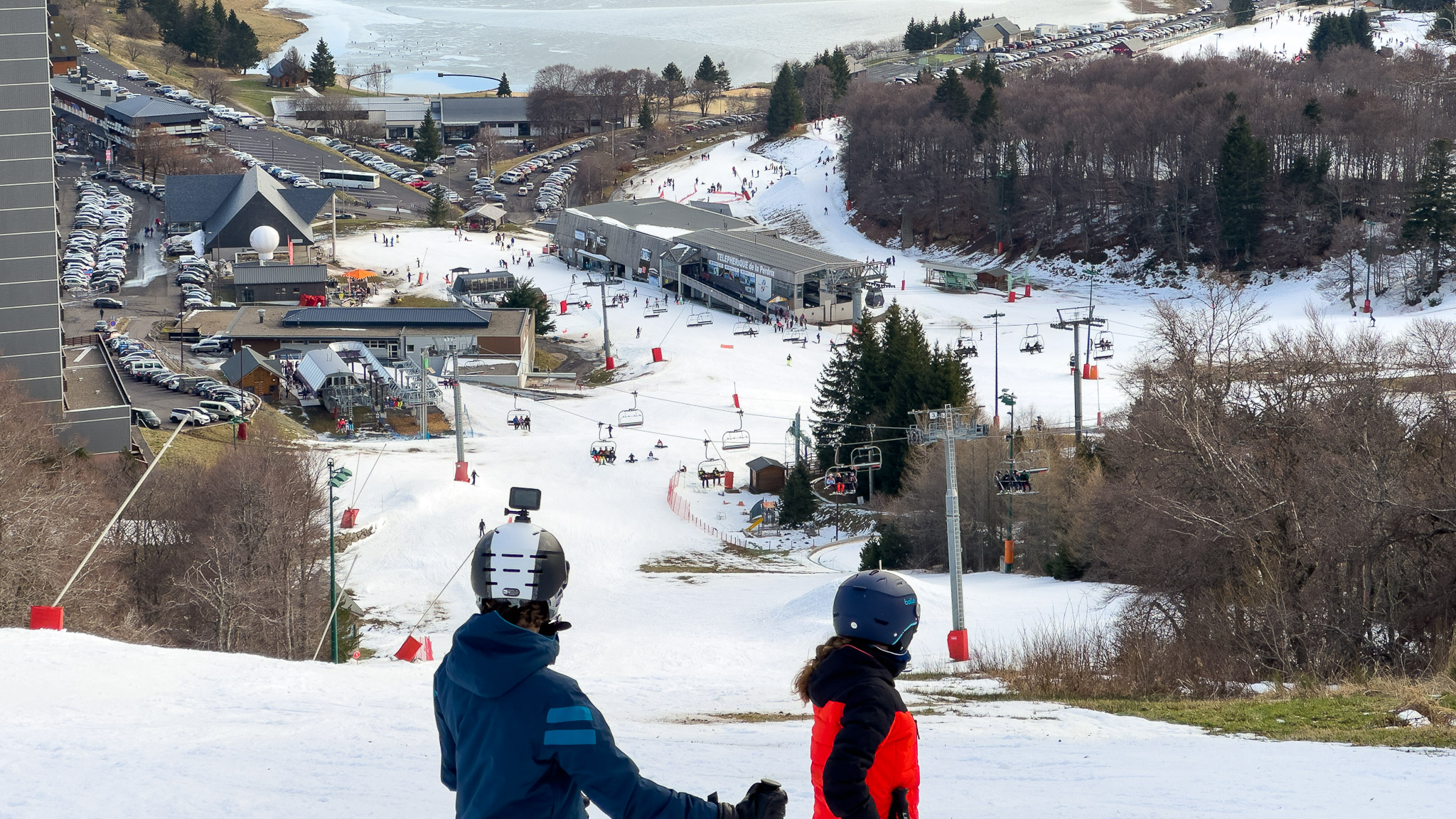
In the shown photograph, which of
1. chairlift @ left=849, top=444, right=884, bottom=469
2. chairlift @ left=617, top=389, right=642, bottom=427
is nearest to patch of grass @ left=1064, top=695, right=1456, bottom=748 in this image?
chairlift @ left=849, top=444, right=884, bottom=469

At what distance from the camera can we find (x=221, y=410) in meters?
43.5

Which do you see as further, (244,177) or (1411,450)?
(244,177)

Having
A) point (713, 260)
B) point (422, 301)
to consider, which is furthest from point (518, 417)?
point (713, 260)

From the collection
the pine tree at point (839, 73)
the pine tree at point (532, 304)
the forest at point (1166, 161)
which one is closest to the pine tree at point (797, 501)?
the pine tree at point (532, 304)

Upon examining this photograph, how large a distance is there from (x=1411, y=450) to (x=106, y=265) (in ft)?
209

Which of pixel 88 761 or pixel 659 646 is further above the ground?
pixel 88 761

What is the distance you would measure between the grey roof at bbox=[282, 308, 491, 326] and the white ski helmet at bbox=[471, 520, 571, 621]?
5315 cm

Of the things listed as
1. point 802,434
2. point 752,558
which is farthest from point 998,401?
point 752,558

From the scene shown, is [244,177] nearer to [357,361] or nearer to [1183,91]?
[357,361]

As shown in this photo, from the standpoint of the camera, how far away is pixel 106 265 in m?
67.2

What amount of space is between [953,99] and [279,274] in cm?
4790

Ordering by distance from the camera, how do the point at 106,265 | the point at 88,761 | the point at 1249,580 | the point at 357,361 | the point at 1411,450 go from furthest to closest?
the point at 106,265 → the point at 357,361 → the point at 1411,450 → the point at 1249,580 → the point at 88,761

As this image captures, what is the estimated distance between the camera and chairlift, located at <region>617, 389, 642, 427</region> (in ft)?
145

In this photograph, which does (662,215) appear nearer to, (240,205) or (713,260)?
(713,260)
